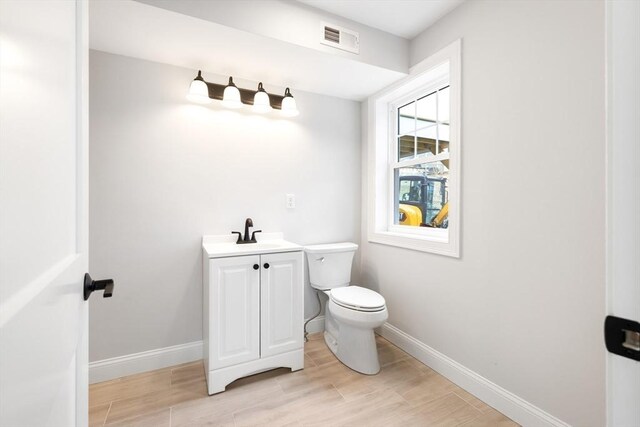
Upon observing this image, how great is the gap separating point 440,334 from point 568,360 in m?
0.71

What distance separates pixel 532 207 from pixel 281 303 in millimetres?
1570

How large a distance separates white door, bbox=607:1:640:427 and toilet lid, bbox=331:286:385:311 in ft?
4.71

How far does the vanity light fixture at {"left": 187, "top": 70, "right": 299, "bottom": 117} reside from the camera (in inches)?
76.2

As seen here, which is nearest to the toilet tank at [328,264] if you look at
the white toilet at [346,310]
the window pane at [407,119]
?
the white toilet at [346,310]

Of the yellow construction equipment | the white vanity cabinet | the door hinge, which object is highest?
the yellow construction equipment

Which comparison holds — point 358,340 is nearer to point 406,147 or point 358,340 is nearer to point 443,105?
point 406,147

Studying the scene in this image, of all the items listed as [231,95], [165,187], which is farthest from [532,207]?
[165,187]

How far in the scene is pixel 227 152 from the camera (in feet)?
7.06

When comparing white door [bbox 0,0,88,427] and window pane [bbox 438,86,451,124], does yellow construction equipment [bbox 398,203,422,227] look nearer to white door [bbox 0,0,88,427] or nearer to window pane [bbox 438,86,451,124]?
window pane [bbox 438,86,451,124]

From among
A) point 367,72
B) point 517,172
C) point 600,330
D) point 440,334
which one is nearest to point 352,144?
point 367,72

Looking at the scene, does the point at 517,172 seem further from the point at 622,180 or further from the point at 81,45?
the point at 81,45

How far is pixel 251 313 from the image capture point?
70.6 inches

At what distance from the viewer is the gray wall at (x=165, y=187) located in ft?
5.94

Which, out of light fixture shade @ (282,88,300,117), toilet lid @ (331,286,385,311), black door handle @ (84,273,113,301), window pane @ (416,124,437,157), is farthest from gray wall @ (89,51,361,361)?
black door handle @ (84,273,113,301)
